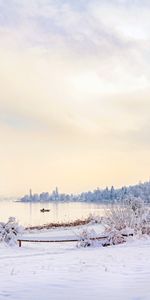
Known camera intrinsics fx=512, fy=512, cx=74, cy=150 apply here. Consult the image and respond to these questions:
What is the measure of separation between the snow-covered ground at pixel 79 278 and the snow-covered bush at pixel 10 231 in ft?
25.0

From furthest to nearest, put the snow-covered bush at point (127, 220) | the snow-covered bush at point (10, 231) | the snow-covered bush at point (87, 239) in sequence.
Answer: the snow-covered bush at point (10, 231)
the snow-covered bush at point (127, 220)
the snow-covered bush at point (87, 239)

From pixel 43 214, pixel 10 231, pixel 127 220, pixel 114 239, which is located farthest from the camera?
pixel 43 214

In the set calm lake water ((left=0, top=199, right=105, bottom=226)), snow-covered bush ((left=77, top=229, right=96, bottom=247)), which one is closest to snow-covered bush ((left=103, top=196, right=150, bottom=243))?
snow-covered bush ((left=77, top=229, right=96, bottom=247))

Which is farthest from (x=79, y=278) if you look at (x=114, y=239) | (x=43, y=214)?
(x=43, y=214)

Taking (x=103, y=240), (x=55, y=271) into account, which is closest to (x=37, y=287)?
(x=55, y=271)

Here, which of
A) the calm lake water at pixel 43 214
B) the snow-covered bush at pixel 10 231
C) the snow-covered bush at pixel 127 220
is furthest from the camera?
the calm lake water at pixel 43 214

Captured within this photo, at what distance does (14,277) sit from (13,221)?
43.2 ft

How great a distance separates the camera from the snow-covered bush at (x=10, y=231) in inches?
918

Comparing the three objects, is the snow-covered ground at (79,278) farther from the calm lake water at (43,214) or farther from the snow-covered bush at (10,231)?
the calm lake water at (43,214)

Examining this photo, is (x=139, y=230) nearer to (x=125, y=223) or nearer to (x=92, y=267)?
(x=125, y=223)

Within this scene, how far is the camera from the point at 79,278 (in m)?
10.7

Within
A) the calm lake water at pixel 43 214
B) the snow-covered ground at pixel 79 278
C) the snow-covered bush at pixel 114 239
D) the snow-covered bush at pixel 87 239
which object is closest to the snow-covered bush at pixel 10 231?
the snow-covered bush at pixel 87 239

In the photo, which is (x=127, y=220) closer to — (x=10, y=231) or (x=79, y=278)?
(x=10, y=231)

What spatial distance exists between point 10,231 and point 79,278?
13379mm
